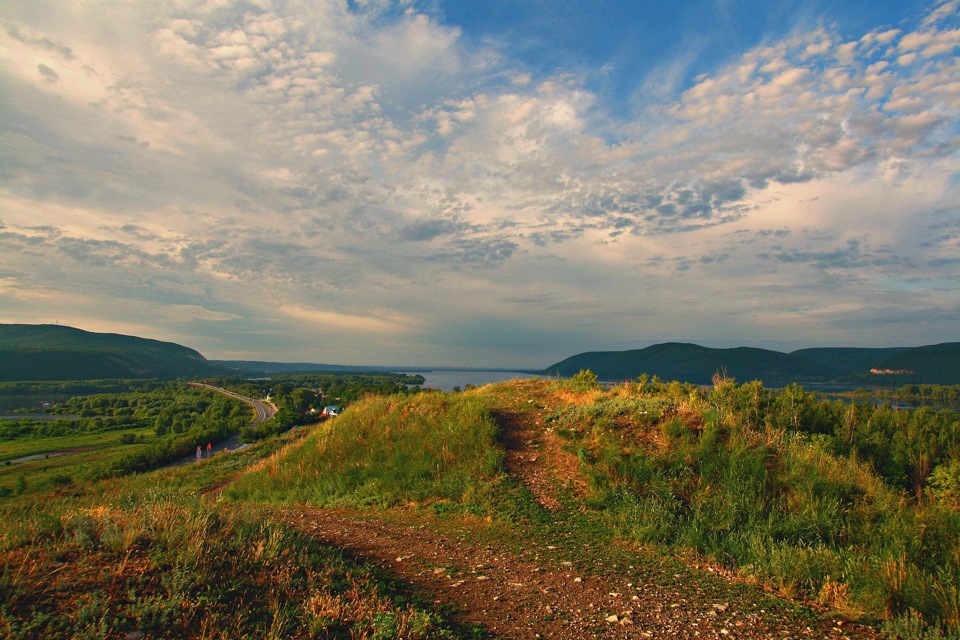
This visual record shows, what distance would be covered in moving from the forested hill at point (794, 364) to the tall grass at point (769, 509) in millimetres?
96179

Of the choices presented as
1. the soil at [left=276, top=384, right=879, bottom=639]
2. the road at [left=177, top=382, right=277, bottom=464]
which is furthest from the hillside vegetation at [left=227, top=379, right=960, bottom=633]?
the road at [left=177, top=382, right=277, bottom=464]

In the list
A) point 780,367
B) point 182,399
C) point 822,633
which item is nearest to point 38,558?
point 822,633

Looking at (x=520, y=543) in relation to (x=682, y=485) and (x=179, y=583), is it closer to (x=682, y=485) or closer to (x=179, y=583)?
(x=682, y=485)

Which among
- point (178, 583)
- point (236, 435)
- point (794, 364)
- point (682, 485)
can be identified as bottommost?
point (236, 435)

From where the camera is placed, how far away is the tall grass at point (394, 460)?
1035cm

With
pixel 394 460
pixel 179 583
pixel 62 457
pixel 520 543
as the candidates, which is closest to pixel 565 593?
pixel 520 543

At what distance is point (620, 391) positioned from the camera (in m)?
15.7

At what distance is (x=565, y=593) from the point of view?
220 inches

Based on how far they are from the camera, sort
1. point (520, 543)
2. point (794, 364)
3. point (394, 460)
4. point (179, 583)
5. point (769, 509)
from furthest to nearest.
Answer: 1. point (794, 364)
2. point (394, 460)
3. point (769, 509)
4. point (520, 543)
5. point (179, 583)

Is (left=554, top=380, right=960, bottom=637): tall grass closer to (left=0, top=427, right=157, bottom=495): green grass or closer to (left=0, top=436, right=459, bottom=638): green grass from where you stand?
(left=0, top=436, right=459, bottom=638): green grass

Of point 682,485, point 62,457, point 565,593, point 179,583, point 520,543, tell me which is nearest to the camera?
point 179,583

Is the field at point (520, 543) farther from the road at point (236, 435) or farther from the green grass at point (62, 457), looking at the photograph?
the road at point (236, 435)

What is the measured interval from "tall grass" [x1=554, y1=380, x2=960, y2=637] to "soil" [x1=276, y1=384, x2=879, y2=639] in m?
0.63

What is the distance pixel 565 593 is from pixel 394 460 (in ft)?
23.5
